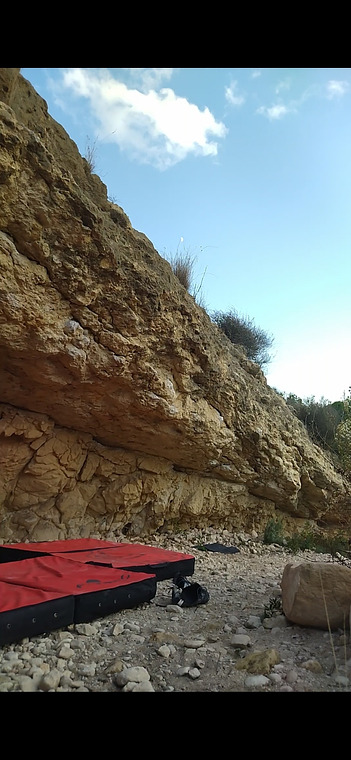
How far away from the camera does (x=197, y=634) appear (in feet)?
9.25

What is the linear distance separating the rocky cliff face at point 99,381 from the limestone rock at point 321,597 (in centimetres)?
179

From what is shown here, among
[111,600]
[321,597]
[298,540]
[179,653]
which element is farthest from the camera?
[298,540]

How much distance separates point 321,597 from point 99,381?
321 cm

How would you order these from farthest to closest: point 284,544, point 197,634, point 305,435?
point 305,435 < point 284,544 < point 197,634

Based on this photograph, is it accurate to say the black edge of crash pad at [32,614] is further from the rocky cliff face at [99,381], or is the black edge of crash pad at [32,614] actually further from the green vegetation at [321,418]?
the green vegetation at [321,418]

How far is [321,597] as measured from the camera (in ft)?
9.40

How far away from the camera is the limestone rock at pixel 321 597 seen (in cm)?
283

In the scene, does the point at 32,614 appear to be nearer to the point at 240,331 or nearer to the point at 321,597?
the point at 321,597

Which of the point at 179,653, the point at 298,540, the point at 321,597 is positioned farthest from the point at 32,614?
the point at 298,540

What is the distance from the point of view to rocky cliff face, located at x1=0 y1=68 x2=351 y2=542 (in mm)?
4055

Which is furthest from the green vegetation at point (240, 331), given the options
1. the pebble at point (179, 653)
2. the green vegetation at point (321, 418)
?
the pebble at point (179, 653)

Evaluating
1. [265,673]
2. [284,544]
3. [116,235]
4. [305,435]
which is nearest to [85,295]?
[116,235]
